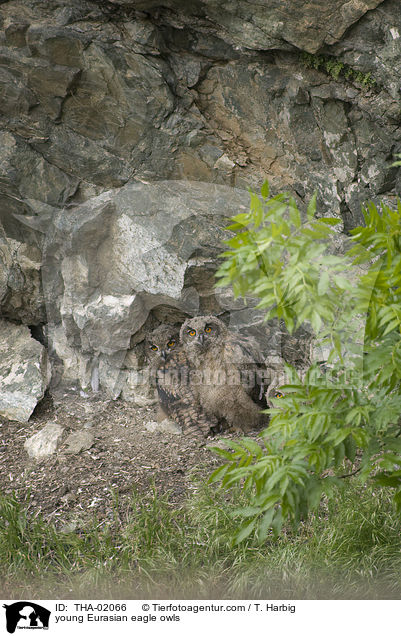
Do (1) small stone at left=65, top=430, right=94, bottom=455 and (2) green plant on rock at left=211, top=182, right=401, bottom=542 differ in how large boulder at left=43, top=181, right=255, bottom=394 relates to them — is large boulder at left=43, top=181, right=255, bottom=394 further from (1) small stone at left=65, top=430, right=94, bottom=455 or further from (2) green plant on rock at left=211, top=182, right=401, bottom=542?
(2) green plant on rock at left=211, top=182, right=401, bottom=542

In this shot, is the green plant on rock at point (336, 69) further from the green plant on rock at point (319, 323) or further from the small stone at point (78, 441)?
the small stone at point (78, 441)

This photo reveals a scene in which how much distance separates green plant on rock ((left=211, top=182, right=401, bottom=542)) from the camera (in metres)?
1.68

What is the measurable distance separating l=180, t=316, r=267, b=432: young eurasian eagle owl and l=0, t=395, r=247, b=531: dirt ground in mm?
239

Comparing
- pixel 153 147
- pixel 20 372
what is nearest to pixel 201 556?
pixel 20 372

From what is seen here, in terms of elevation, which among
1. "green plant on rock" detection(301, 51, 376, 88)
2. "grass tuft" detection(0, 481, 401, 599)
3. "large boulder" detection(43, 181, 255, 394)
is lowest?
"grass tuft" detection(0, 481, 401, 599)

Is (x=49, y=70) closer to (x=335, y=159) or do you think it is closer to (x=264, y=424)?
(x=335, y=159)

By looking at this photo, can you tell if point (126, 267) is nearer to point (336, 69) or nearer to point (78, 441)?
point (78, 441)

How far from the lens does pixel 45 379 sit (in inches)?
163

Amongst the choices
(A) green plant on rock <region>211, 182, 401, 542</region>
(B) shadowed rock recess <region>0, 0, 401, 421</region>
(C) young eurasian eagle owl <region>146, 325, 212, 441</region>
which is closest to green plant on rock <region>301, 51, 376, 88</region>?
(B) shadowed rock recess <region>0, 0, 401, 421</region>
